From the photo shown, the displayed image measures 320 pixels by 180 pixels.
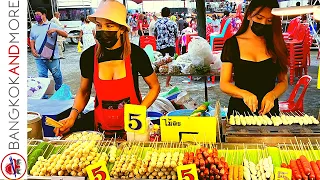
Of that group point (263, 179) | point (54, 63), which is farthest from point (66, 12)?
point (263, 179)

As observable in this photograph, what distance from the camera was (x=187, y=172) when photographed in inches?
66.6

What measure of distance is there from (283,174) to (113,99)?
5.42 ft

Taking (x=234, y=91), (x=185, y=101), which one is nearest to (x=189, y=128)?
(x=234, y=91)

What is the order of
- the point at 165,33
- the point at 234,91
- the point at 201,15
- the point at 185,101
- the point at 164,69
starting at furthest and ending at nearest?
the point at 165,33 < the point at 201,15 < the point at 164,69 < the point at 185,101 < the point at 234,91

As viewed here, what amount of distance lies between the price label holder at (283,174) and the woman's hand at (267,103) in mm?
1305

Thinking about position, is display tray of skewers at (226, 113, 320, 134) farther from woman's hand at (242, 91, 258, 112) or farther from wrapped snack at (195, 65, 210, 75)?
wrapped snack at (195, 65, 210, 75)

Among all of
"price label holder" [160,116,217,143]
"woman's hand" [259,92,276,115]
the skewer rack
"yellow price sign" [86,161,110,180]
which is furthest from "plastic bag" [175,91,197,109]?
"yellow price sign" [86,161,110,180]

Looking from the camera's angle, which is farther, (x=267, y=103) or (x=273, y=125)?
(x=267, y=103)

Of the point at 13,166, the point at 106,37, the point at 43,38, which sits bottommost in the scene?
the point at 13,166

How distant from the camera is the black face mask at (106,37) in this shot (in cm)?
282

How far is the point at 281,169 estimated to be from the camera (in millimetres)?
1675

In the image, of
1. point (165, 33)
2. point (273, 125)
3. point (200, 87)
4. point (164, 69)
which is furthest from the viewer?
point (165, 33)

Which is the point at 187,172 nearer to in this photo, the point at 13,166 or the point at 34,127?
the point at 13,166

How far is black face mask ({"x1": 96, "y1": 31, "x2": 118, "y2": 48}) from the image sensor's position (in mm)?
2822
